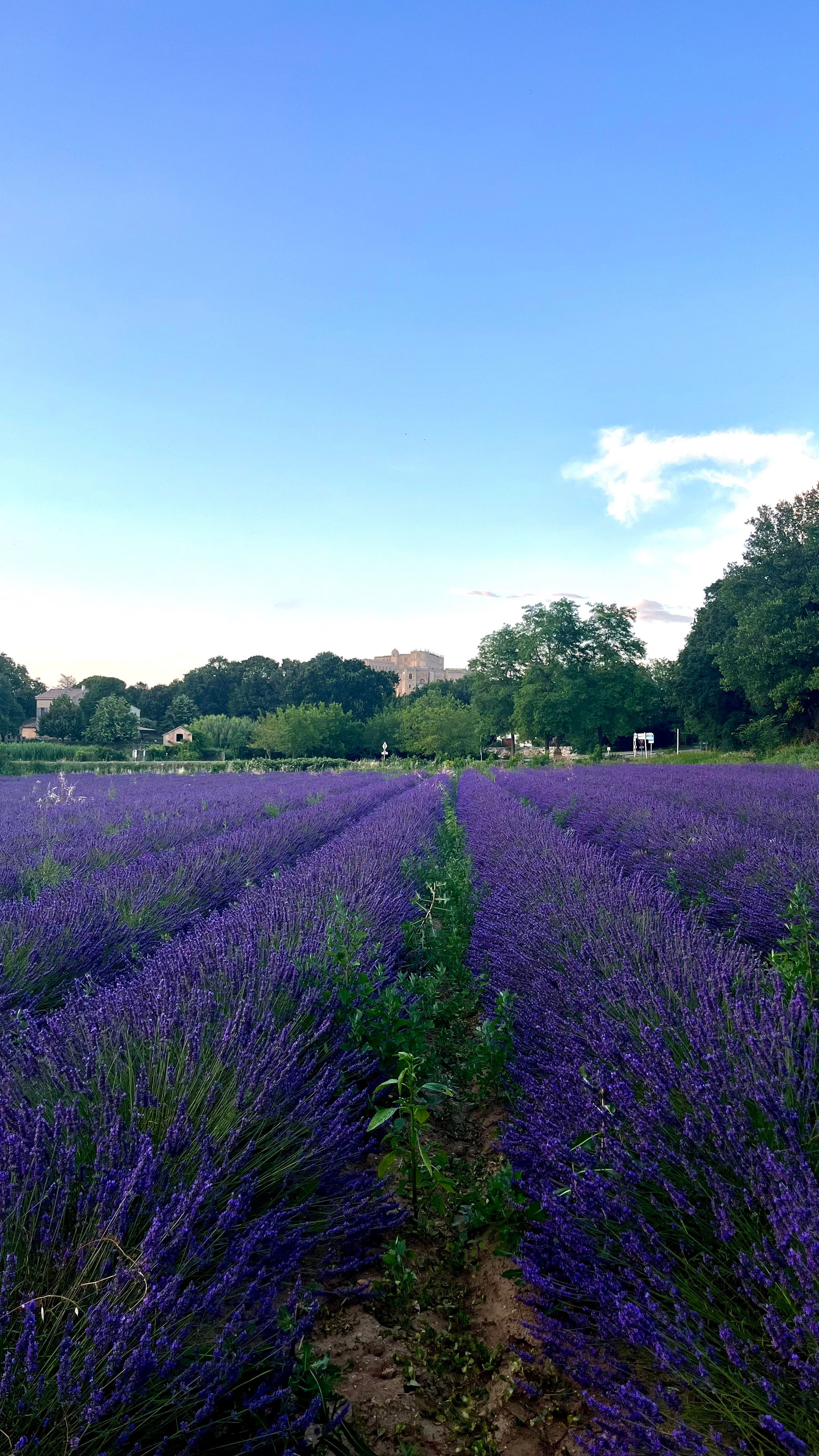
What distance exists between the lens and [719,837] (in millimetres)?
5020

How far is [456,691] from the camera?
7619 centimetres

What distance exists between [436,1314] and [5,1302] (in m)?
1.17

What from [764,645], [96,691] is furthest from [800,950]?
[96,691]

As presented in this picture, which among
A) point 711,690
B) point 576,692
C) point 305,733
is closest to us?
point 711,690

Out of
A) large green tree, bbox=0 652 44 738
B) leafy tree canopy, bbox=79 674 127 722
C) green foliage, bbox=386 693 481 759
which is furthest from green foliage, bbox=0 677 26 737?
green foliage, bbox=386 693 481 759

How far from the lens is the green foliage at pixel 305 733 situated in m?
46.1

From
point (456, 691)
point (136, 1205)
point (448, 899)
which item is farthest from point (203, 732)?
point (136, 1205)

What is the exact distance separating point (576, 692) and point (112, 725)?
37.2 meters

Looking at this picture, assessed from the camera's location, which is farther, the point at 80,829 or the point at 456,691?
the point at 456,691

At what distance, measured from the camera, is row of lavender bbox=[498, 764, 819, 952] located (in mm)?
3861

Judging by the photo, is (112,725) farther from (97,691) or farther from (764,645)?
(764,645)

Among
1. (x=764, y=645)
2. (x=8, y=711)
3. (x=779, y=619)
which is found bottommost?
(x=8, y=711)

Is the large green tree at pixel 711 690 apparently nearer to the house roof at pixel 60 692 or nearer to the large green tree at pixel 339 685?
the large green tree at pixel 339 685

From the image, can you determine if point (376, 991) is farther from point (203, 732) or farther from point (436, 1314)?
point (203, 732)
